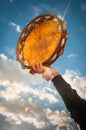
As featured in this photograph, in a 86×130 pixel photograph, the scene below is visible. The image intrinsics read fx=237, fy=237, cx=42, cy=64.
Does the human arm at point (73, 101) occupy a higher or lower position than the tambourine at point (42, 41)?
lower

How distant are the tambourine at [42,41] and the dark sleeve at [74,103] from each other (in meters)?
1.28

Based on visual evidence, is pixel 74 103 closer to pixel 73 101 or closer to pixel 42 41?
pixel 73 101

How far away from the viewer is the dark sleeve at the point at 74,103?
2.55 meters

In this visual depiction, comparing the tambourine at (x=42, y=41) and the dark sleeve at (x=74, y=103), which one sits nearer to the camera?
the dark sleeve at (x=74, y=103)

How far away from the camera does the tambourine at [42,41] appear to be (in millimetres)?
4109

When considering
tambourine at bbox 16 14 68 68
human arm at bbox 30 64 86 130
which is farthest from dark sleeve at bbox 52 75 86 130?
tambourine at bbox 16 14 68 68

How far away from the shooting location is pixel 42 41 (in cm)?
439

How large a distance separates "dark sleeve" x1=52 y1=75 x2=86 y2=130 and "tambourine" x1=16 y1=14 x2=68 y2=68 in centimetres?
128

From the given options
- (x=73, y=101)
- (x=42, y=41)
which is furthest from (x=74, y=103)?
(x=42, y=41)

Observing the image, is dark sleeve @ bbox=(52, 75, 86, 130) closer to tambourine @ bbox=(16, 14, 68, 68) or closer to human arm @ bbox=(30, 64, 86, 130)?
human arm @ bbox=(30, 64, 86, 130)

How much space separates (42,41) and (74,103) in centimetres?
203

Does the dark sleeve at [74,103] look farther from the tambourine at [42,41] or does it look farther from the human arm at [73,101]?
the tambourine at [42,41]

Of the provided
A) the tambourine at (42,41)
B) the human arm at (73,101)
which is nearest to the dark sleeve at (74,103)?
the human arm at (73,101)

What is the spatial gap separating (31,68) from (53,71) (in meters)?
0.96
